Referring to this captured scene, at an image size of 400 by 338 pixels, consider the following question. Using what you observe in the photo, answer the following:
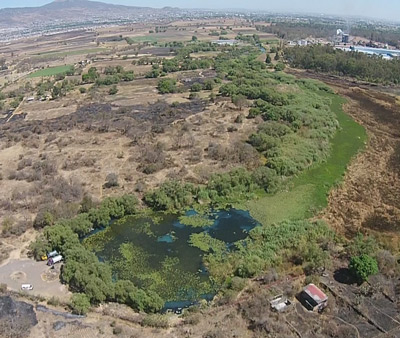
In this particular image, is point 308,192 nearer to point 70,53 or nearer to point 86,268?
point 86,268

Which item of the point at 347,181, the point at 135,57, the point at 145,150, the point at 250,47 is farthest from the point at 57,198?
the point at 250,47

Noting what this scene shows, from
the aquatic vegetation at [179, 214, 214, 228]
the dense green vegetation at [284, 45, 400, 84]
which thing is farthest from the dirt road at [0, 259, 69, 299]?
the dense green vegetation at [284, 45, 400, 84]

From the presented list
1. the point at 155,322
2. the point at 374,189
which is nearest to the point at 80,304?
the point at 155,322

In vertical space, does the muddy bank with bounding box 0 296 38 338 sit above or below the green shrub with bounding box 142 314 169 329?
above

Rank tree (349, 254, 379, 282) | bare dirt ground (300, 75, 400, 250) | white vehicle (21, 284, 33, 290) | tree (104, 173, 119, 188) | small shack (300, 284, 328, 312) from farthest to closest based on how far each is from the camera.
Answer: tree (104, 173, 119, 188)
bare dirt ground (300, 75, 400, 250)
white vehicle (21, 284, 33, 290)
tree (349, 254, 379, 282)
small shack (300, 284, 328, 312)

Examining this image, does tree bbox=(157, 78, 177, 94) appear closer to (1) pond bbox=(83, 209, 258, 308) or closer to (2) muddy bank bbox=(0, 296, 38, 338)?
(1) pond bbox=(83, 209, 258, 308)

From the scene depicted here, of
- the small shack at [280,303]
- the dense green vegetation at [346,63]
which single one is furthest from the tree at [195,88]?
the small shack at [280,303]

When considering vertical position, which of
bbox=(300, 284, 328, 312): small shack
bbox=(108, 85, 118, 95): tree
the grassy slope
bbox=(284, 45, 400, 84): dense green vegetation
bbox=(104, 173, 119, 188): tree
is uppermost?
bbox=(284, 45, 400, 84): dense green vegetation
